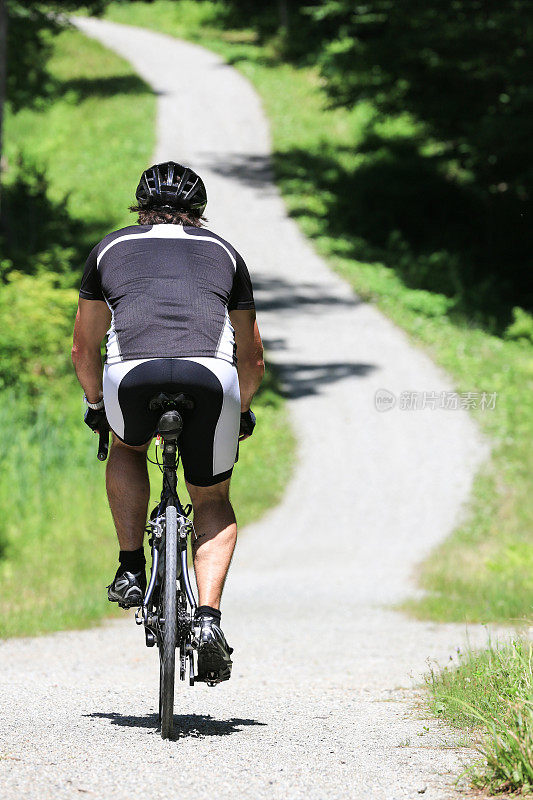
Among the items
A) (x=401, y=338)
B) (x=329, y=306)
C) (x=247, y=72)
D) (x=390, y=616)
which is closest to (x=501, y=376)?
(x=401, y=338)

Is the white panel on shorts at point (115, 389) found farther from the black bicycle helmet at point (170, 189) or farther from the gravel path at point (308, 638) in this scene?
the gravel path at point (308, 638)

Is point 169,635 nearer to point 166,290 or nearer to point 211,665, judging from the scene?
point 211,665

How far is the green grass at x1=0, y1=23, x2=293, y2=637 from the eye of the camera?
31.3ft

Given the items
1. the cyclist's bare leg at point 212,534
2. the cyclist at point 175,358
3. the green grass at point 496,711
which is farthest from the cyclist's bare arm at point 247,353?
the green grass at point 496,711

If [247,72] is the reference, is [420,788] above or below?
below

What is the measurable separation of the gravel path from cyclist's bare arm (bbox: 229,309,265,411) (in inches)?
55.0

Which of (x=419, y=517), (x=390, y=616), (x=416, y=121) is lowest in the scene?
(x=419, y=517)

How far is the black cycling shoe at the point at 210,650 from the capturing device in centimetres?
400

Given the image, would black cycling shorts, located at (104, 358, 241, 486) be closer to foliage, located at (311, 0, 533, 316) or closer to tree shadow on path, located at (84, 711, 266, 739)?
tree shadow on path, located at (84, 711, 266, 739)

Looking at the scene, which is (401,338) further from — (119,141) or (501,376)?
(119,141)

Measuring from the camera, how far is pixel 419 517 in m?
14.2

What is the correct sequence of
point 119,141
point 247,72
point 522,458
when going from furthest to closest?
1. point 247,72
2. point 119,141
3. point 522,458

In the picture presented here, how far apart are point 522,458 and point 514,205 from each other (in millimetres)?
12042

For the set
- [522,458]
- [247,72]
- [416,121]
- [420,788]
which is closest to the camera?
[420,788]
